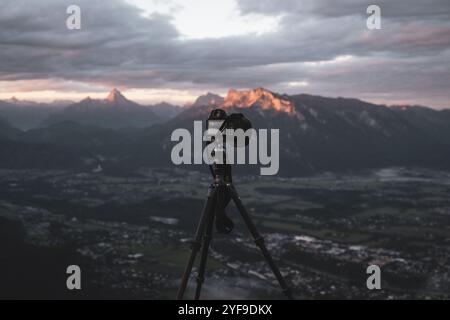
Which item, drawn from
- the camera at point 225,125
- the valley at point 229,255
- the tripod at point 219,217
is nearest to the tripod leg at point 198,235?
the tripod at point 219,217

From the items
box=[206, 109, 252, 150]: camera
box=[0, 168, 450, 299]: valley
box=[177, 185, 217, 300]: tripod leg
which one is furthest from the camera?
box=[0, 168, 450, 299]: valley

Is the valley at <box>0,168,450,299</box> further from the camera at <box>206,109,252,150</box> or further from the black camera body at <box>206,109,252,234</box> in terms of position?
the camera at <box>206,109,252,150</box>

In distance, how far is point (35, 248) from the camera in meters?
128

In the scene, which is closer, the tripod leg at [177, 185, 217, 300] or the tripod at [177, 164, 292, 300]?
the tripod leg at [177, 185, 217, 300]

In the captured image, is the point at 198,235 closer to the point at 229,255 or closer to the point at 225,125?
the point at 225,125

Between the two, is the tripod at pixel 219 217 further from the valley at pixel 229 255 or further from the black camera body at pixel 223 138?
the valley at pixel 229 255

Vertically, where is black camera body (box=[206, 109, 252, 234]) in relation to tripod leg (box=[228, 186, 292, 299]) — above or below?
above

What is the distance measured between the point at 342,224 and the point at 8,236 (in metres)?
115

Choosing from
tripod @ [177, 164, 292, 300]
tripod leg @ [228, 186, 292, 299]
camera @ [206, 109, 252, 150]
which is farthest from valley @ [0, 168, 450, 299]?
camera @ [206, 109, 252, 150]

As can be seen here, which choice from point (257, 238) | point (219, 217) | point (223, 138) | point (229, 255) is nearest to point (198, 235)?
point (219, 217)

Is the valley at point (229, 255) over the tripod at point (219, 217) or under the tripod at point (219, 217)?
under
